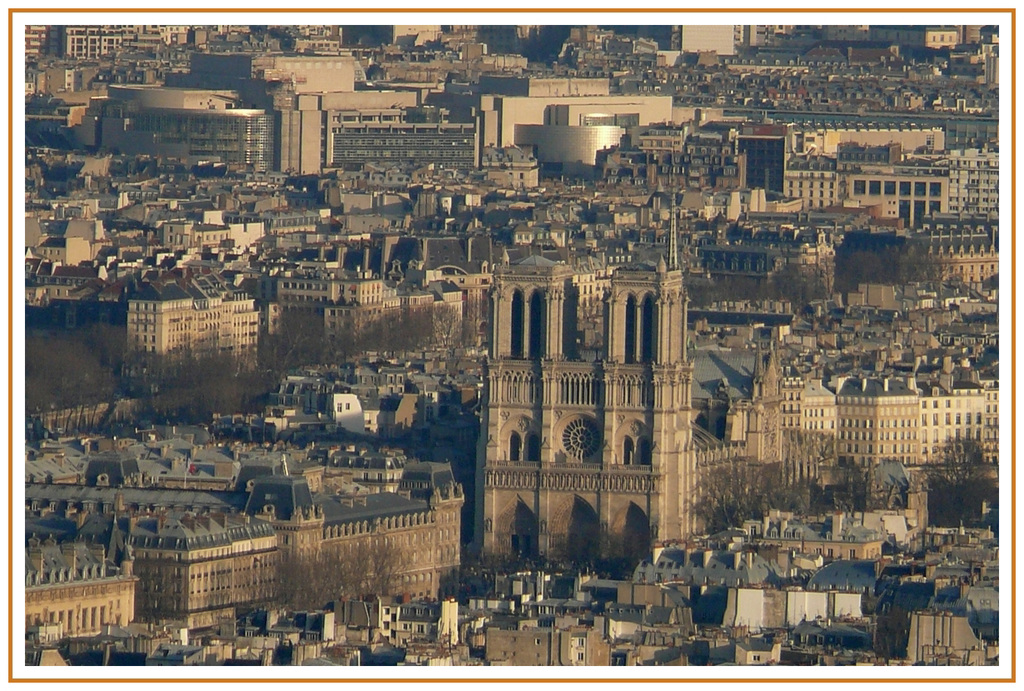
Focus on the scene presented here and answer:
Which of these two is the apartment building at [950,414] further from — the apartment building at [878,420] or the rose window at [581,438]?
the rose window at [581,438]

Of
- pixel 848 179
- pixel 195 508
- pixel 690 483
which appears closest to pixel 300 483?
pixel 195 508

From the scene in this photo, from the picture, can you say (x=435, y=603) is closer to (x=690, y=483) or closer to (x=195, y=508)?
(x=195, y=508)

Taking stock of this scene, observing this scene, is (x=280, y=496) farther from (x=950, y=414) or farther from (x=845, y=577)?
(x=950, y=414)

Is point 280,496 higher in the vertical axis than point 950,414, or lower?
higher

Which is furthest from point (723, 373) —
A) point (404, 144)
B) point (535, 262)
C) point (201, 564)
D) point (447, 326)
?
point (404, 144)

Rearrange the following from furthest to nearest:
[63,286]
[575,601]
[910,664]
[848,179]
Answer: [848,179]
[63,286]
[575,601]
[910,664]
